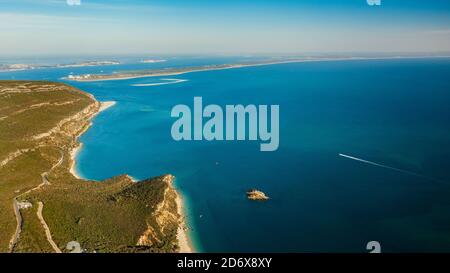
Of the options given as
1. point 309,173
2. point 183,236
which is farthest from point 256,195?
point 183,236

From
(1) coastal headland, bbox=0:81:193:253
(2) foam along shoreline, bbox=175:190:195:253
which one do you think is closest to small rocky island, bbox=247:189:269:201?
(2) foam along shoreline, bbox=175:190:195:253

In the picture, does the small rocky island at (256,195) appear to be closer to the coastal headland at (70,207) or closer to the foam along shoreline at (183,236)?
the foam along shoreline at (183,236)

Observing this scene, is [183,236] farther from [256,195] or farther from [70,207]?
[256,195]

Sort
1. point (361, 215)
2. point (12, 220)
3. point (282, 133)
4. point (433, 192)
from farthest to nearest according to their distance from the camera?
point (282, 133) → point (433, 192) → point (361, 215) → point (12, 220)

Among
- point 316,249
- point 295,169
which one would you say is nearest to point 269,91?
point 295,169

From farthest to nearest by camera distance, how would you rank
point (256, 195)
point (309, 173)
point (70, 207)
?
point (309, 173) < point (256, 195) < point (70, 207)

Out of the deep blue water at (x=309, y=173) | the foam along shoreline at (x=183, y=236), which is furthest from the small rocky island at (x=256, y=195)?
the foam along shoreline at (x=183, y=236)

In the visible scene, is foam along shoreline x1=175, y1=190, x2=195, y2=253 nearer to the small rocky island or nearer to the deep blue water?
the deep blue water

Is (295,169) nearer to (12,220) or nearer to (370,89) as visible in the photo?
(12,220)
